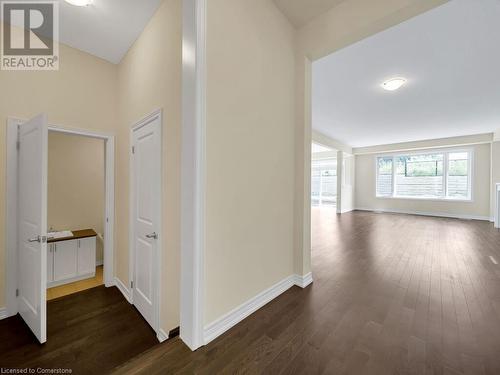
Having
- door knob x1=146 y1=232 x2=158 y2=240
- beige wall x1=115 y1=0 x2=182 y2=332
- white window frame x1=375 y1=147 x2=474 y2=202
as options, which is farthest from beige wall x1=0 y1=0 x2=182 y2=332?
white window frame x1=375 y1=147 x2=474 y2=202

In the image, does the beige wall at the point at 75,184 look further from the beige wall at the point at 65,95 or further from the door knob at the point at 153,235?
the door knob at the point at 153,235

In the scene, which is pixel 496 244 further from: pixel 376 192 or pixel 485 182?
pixel 376 192

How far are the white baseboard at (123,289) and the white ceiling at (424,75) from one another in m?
4.07

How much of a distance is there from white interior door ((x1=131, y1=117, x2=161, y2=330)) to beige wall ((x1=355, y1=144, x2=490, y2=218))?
9.40 meters

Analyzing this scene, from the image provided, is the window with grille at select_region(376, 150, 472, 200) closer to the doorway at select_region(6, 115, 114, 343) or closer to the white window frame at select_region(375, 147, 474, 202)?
the white window frame at select_region(375, 147, 474, 202)

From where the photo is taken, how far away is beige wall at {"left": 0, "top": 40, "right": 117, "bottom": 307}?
2260 millimetres

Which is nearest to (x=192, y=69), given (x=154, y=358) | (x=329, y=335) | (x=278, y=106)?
(x=278, y=106)

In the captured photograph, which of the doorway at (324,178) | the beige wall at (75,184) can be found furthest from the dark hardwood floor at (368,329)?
the doorway at (324,178)

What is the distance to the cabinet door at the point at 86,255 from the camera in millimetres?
3441

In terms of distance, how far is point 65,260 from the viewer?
330 cm

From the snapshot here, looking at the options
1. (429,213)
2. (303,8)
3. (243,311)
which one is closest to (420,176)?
(429,213)

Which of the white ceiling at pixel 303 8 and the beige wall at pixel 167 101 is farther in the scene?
the white ceiling at pixel 303 8

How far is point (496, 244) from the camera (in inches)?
163

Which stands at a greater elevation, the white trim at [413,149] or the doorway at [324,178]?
the white trim at [413,149]
